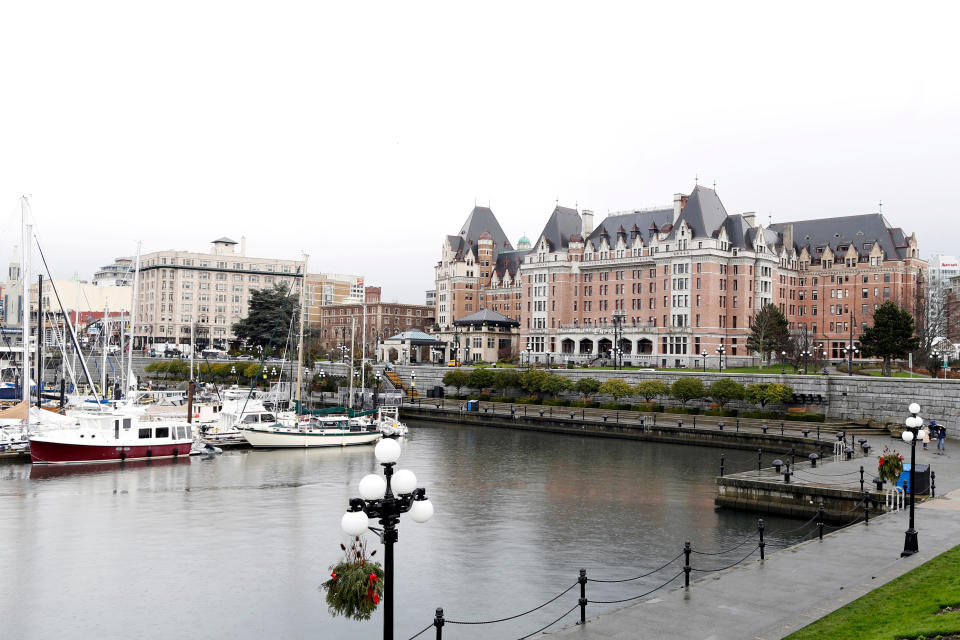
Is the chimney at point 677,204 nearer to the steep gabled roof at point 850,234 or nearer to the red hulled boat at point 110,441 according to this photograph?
the steep gabled roof at point 850,234

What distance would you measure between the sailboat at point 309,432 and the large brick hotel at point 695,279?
4361 centimetres

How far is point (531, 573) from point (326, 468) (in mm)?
25475

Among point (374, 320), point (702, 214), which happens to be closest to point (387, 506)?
point (702, 214)

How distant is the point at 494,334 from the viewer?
121m

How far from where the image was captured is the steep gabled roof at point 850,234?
107500mm

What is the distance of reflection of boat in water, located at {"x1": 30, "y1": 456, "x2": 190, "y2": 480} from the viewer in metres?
42.8

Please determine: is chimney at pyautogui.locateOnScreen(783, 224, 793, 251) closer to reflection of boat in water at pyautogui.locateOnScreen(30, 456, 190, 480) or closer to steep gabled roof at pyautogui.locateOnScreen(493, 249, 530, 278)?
steep gabled roof at pyautogui.locateOnScreen(493, 249, 530, 278)

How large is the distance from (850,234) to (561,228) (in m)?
41.3

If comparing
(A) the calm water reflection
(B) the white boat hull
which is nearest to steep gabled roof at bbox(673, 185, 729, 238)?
(A) the calm water reflection

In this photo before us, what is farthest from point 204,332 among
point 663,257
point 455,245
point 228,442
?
point 228,442

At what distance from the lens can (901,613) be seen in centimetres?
1495

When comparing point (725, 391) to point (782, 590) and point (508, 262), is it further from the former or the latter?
point (508, 262)

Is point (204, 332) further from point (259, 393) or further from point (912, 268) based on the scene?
point (912, 268)

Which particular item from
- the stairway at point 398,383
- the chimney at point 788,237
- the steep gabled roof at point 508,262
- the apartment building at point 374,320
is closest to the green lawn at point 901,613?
the stairway at point 398,383
